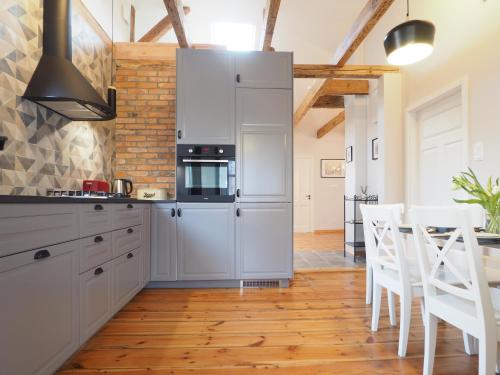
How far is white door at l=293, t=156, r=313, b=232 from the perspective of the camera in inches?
283

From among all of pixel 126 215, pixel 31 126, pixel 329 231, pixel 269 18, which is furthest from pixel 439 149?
pixel 329 231

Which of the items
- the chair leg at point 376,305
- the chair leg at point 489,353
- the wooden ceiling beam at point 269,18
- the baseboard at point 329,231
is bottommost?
the baseboard at point 329,231

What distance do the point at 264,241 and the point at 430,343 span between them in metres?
1.62

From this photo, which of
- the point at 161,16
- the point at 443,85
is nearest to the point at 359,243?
the point at 443,85

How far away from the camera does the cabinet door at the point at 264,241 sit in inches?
107

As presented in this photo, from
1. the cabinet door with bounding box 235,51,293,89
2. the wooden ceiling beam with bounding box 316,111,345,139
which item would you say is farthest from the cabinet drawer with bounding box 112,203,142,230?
the wooden ceiling beam with bounding box 316,111,345,139

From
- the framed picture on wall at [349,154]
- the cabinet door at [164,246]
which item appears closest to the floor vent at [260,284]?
the cabinet door at [164,246]

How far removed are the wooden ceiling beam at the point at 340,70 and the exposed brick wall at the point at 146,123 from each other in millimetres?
1690

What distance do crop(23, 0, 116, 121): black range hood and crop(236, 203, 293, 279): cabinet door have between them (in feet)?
5.39

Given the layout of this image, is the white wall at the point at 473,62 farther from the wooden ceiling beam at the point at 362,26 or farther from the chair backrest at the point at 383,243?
the chair backrest at the point at 383,243

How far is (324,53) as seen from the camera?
5008 mm

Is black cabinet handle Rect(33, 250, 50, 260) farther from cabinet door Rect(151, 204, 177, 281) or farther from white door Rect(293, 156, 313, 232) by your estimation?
white door Rect(293, 156, 313, 232)

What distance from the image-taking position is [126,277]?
7.03 feet

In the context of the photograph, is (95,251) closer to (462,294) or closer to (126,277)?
(126,277)
